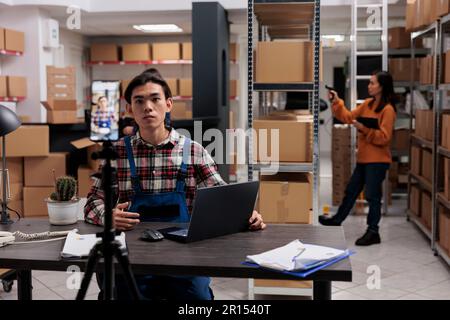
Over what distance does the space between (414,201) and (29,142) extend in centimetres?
402

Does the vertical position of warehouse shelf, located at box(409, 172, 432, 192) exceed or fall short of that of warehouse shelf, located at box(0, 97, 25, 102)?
it falls short

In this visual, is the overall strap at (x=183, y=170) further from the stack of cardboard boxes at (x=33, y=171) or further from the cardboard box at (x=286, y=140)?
the stack of cardboard boxes at (x=33, y=171)

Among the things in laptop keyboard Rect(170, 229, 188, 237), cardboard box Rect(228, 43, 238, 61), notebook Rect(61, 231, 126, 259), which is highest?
cardboard box Rect(228, 43, 238, 61)

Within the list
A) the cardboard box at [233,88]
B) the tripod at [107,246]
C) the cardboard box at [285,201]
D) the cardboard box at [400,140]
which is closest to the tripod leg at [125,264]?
the tripod at [107,246]

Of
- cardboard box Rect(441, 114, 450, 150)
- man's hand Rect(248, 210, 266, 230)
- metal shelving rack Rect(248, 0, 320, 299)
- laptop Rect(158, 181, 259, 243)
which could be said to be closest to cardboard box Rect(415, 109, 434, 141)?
cardboard box Rect(441, 114, 450, 150)

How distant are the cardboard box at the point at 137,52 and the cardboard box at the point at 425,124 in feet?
17.5

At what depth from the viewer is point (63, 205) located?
247 centimetres

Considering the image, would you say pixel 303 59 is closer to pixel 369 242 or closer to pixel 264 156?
pixel 264 156

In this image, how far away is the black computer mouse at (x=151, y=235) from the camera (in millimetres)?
2180

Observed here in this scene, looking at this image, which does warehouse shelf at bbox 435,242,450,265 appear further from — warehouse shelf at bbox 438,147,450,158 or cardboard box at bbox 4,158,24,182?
cardboard box at bbox 4,158,24,182

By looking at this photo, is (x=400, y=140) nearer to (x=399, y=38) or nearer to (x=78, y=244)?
(x=399, y=38)

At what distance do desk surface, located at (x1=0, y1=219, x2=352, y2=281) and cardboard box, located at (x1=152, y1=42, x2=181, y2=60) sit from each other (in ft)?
24.5

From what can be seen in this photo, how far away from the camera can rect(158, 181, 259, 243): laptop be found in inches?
82.0

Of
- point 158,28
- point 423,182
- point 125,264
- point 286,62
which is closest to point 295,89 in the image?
point 286,62
